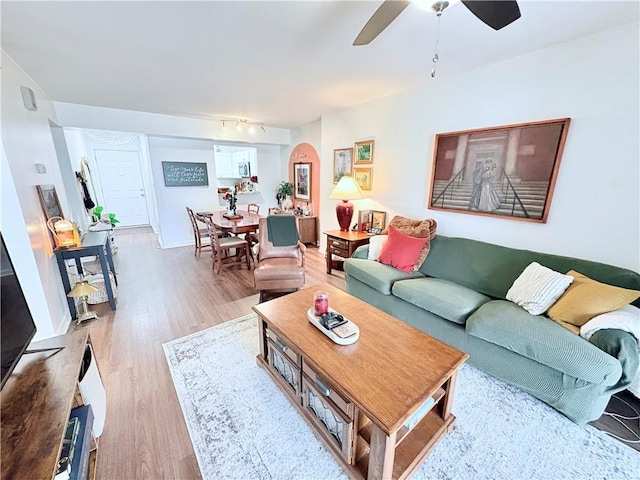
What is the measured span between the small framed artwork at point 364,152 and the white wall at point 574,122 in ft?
2.54

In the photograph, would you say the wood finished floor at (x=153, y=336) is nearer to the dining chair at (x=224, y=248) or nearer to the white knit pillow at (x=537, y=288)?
the dining chair at (x=224, y=248)

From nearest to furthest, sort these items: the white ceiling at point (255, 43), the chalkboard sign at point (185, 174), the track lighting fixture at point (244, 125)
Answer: the white ceiling at point (255, 43) → the track lighting fixture at point (244, 125) → the chalkboard sign at point (185, 174)

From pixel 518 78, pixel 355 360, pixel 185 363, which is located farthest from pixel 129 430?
pixel 518 78

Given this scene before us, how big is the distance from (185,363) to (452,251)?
2624 millimetres

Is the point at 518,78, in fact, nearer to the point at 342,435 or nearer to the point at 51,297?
the point at 342,435

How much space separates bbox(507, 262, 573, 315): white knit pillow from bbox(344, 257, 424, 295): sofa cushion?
2.87 ft

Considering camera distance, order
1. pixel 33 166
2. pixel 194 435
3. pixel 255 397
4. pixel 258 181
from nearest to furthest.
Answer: pixel 194 435 < pixel 255 397 < pixel 33 166 < pixel 258 181

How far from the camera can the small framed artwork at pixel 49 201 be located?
96.2 inches

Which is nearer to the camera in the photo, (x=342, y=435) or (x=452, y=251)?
(x=342, y=435)

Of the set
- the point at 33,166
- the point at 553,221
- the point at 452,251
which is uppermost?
the point at 33,166

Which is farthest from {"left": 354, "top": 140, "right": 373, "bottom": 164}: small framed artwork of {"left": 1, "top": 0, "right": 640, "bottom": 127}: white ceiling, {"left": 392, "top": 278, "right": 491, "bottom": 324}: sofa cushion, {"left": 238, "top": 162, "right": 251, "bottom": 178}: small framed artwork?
{"left": 238, "top": 162, "right": 251, "bottom": 178}: small framed artwork

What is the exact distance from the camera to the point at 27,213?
81.5 inches

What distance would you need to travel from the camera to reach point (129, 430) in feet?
4.83

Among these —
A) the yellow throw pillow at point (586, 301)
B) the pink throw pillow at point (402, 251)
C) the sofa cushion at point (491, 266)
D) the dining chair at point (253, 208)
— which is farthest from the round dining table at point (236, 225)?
the yellow throw pillow at point (586, 301)
